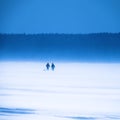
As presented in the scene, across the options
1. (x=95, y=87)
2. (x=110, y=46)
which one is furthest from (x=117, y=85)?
(x=110, y=46)

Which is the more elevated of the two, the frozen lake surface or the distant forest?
the distant forest

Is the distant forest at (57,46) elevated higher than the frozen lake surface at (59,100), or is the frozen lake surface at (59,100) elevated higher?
the distant forest at (57,46)

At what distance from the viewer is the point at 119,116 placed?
6.18 meters

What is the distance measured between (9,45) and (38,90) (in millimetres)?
25550

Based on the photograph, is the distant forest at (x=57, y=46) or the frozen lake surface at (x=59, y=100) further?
the distant forest at (x=57, y=46)

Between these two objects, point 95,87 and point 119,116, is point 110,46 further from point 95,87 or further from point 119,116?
point 119,116

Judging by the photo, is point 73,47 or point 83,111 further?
point 73,47

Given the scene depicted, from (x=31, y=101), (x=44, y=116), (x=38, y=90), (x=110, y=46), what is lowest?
(x=44, y=116)

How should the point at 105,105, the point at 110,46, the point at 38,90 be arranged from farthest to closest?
the point at 110,46
the point at 38,90
the point at 105,105

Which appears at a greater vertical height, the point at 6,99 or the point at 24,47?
the point at 24,47

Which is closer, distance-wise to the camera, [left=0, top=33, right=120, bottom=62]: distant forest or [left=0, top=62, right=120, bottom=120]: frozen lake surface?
[left=0, top=62, right=120, bottom=120]: frozen lake surface

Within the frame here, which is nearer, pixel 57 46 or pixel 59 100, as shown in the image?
pixel 59 100

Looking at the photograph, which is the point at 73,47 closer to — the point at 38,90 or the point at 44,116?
the point at 38,90

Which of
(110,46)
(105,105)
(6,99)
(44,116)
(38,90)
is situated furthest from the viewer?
(110,46)
